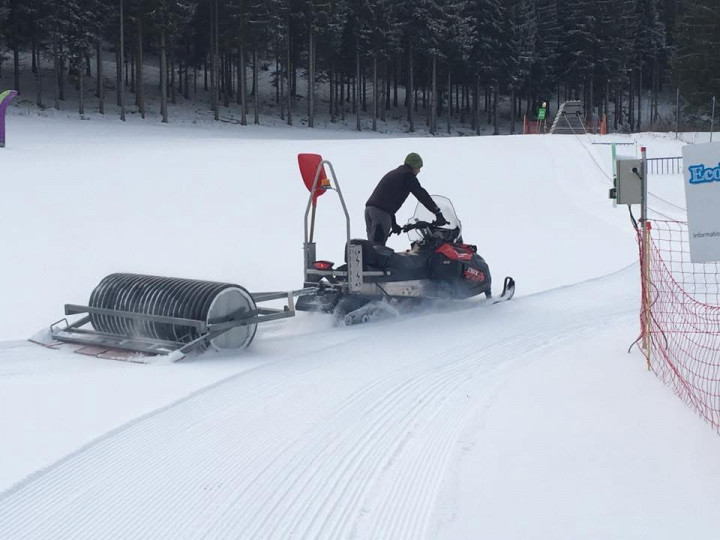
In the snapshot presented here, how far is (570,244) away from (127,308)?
31.1 feet

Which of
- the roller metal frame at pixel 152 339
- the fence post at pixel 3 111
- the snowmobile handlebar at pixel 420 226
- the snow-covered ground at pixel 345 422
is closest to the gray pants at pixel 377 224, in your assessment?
the snowmobile handlebar at pixel 420 226

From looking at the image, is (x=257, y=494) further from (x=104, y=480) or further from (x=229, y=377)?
(x=229, y=377)

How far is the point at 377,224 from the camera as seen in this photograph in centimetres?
923

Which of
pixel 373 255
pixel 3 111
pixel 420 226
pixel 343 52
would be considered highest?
Result: pixel 343 52

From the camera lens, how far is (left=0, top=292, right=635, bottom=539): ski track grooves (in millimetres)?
3525

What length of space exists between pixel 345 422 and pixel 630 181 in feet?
10.4

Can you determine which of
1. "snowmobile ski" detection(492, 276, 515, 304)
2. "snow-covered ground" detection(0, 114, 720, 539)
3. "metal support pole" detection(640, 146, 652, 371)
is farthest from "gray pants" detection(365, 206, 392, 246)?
"metal support pole" detection(640, 146, 652, 371)

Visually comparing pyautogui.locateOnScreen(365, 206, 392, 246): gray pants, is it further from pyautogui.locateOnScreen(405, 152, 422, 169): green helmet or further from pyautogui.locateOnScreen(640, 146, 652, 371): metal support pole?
pyautogui.locateOnScreen(640, 146, 652, 371): metal support pole

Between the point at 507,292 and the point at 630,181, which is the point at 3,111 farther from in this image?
the point at 630,181

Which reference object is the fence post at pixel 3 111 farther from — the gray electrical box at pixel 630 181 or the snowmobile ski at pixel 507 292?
the gray electrical box at pixel 630 181

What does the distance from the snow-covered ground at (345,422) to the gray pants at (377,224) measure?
3.71 ft

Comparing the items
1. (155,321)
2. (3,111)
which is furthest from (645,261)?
(3,111)

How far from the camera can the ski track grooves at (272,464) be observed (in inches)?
139

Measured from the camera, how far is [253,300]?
7.02 metres
